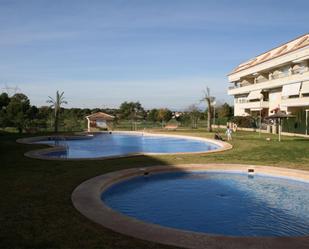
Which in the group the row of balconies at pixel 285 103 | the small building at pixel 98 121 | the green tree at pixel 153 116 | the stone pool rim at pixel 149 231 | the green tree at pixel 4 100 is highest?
the green tree at pixel 4 100

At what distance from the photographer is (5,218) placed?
24.1 feet

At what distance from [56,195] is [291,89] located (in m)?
33.6

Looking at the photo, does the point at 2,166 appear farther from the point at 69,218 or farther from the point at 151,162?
the point at 69,218

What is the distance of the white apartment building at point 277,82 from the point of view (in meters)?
36.2

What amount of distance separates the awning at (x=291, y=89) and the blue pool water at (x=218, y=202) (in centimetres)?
2536

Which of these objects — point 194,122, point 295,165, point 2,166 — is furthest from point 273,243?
point 194,122

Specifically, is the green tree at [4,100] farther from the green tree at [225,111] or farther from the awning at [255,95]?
the green tree at [225,111]

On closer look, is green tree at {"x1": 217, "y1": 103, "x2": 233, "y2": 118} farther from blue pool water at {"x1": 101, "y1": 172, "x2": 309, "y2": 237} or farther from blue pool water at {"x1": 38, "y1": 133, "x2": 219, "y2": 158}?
blue pool water at {"x1": 101, "y1": 172, "x2": 309, "y2": 237}

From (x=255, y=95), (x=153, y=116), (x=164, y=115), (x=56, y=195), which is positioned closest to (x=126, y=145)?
(x=56, y=195)

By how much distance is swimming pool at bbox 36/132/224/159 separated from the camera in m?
22.9

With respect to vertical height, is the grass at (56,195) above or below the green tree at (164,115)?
below

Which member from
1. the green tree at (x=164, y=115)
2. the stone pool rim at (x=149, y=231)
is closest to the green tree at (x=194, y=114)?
the green tree at (x=164, y=115)

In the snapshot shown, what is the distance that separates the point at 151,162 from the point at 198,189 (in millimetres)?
4161

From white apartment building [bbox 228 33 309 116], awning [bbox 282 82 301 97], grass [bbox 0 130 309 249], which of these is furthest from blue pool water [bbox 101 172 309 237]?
awning [bbox 282 82 301 97]
